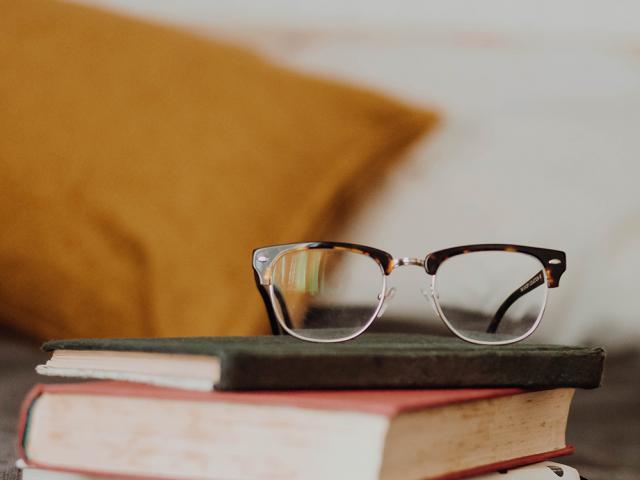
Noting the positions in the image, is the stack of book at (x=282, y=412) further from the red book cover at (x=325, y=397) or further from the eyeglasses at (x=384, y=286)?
the eyeglasses at (x=384, y=286)

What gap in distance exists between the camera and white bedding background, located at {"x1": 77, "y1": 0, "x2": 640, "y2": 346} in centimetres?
90

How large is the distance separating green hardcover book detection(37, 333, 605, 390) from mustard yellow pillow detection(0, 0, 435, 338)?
0.35 metres

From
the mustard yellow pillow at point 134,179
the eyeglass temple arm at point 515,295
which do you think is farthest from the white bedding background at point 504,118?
the eyeglass temple arm at point 515,295

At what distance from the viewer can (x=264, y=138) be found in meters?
0.86

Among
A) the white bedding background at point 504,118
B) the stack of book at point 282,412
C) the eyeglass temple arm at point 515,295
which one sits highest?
the white bedding background at point 504,118

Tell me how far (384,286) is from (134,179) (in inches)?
14.1

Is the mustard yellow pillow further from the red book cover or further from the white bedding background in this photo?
the red book cover

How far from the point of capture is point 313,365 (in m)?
0.35

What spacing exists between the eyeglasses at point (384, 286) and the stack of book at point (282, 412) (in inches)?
4.6

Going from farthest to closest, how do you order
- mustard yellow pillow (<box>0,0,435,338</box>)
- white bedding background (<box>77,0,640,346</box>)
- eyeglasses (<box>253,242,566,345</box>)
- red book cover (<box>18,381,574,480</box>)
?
white bedding background (<box>77,0,640,346</box>)
mustard yellow pillow (<box>0,0,435,338</box>)
eyeglasses (<box>253,242,566,345</box>)
red book cover (<box>18,381,574,480</box>)

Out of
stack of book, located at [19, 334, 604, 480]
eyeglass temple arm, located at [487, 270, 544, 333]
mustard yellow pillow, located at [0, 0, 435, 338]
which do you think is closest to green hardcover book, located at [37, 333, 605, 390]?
stack of book, located at [19, 334, 604, 480]

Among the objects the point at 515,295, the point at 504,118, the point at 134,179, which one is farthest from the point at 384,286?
the point at 504,118

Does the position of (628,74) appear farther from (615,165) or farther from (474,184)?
(474,184)

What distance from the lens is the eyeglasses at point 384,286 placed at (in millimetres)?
521
